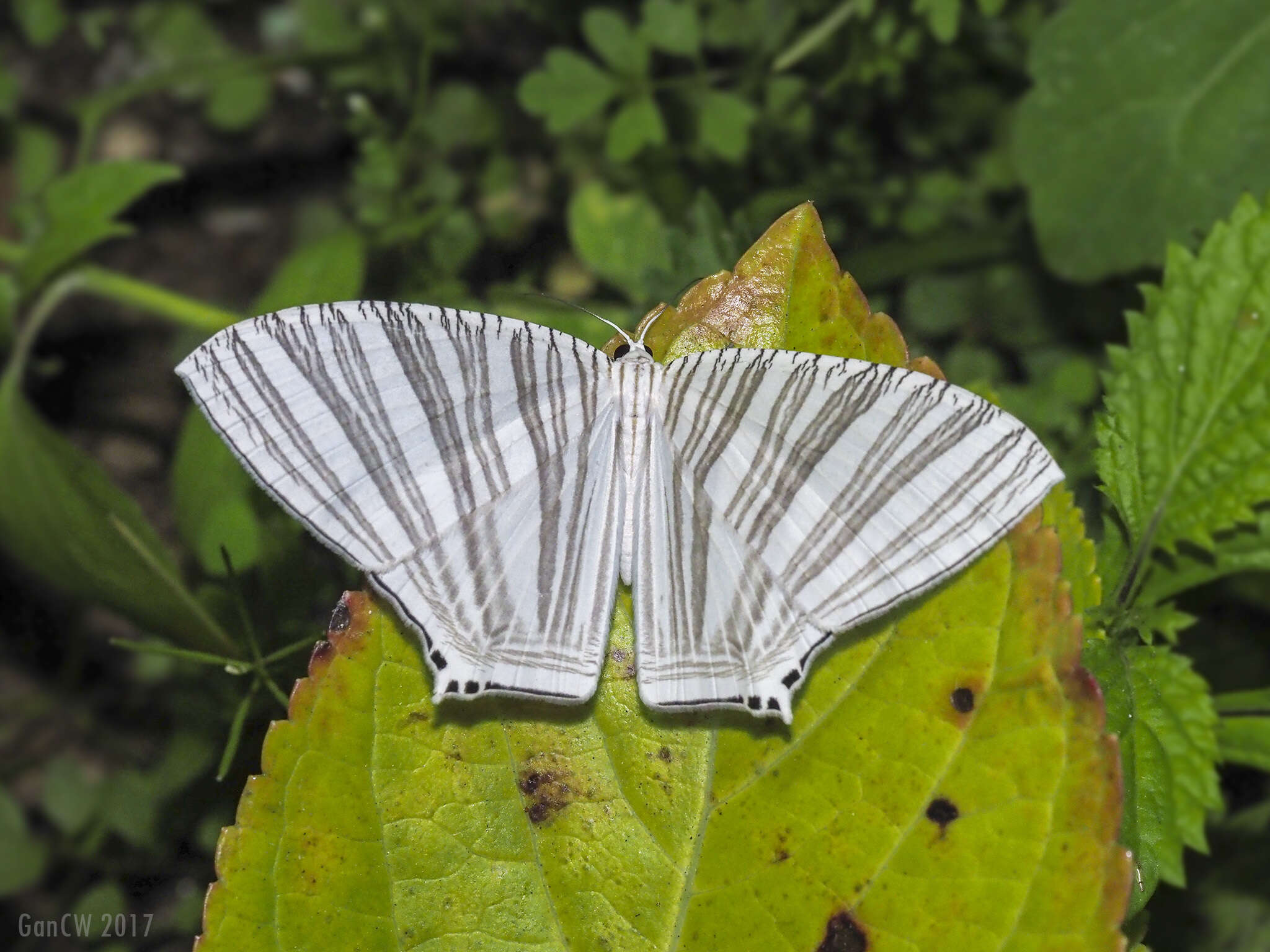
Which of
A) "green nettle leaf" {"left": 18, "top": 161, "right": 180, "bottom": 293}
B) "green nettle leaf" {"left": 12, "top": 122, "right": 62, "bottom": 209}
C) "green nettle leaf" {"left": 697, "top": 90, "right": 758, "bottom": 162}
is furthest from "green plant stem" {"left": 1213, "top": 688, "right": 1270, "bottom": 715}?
"green nettle leaf" {"left": 12, "top": 122, "right": 62, "bottom": 209}

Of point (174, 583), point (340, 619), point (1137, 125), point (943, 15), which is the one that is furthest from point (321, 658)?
point (1137, 125)

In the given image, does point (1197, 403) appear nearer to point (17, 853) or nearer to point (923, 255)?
point (923, 255)

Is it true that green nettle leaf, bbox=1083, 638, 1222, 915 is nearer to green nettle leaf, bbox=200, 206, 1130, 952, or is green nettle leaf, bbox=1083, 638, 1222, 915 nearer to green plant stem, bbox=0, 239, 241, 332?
green nettle leaf, bbox=200, 206, 1130, 952

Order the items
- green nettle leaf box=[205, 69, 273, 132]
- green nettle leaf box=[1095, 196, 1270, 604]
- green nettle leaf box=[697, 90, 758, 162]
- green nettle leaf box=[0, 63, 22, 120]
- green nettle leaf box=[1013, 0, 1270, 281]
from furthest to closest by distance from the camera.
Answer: green nettle leaf box=[205, 69, 273, 132]
green nettle leaf box=[0, 63, 22, 120]
green nettle leaf box=[697, 90, 758, 162]
green nettle leaf box=[1013, 0, 1270, 281]
green nettle leaf box=[1095, 196, 1270, 604]

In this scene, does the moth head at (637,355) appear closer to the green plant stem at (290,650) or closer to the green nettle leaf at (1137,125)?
the green plant stem at (290,650)

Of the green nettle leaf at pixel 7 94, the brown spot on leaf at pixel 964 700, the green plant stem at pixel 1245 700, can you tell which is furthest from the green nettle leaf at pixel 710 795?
the green nettle leaf at pixel 7 94

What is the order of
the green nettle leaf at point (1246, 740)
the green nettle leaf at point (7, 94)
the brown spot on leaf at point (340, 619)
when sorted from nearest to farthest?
the brown spot on leaf at point (340, 619) → the green nettle leaf at point (1246, 740) → the green nettle leaf at point (7, 94)
